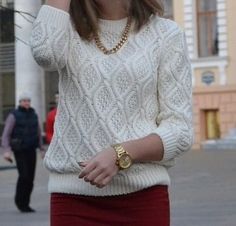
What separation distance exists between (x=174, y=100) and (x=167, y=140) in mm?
144

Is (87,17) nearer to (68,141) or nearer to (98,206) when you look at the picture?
(68,141)

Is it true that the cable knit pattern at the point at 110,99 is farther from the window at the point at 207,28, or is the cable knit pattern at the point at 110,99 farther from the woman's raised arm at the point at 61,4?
the window at the point at 207,28

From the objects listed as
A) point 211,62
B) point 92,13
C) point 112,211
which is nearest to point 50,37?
point 92,13

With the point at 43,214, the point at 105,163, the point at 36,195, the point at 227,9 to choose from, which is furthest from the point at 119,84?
the point at 227,9

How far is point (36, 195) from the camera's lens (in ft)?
52.1

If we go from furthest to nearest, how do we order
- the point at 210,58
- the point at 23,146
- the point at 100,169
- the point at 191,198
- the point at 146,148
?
the point at 210,58
the point at 191,198
the point at 23,146
the point at 146,148
the point at 100,169

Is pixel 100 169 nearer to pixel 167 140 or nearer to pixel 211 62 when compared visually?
pixel 167 140

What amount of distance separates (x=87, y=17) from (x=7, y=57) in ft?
150

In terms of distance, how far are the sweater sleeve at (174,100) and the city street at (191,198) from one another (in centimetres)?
826

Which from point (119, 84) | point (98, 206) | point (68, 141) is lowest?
point (98, 206)

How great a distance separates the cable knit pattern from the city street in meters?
8.28

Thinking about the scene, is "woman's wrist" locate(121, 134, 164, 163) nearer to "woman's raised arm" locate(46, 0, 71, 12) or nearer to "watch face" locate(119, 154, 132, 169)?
"watch face" locate(119, 154, 132, 169)

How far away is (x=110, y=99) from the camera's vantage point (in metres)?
2.81

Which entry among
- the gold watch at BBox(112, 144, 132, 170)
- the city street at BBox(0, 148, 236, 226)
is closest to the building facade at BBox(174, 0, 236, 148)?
the city street at BBox(0, 148, 236, 226)
